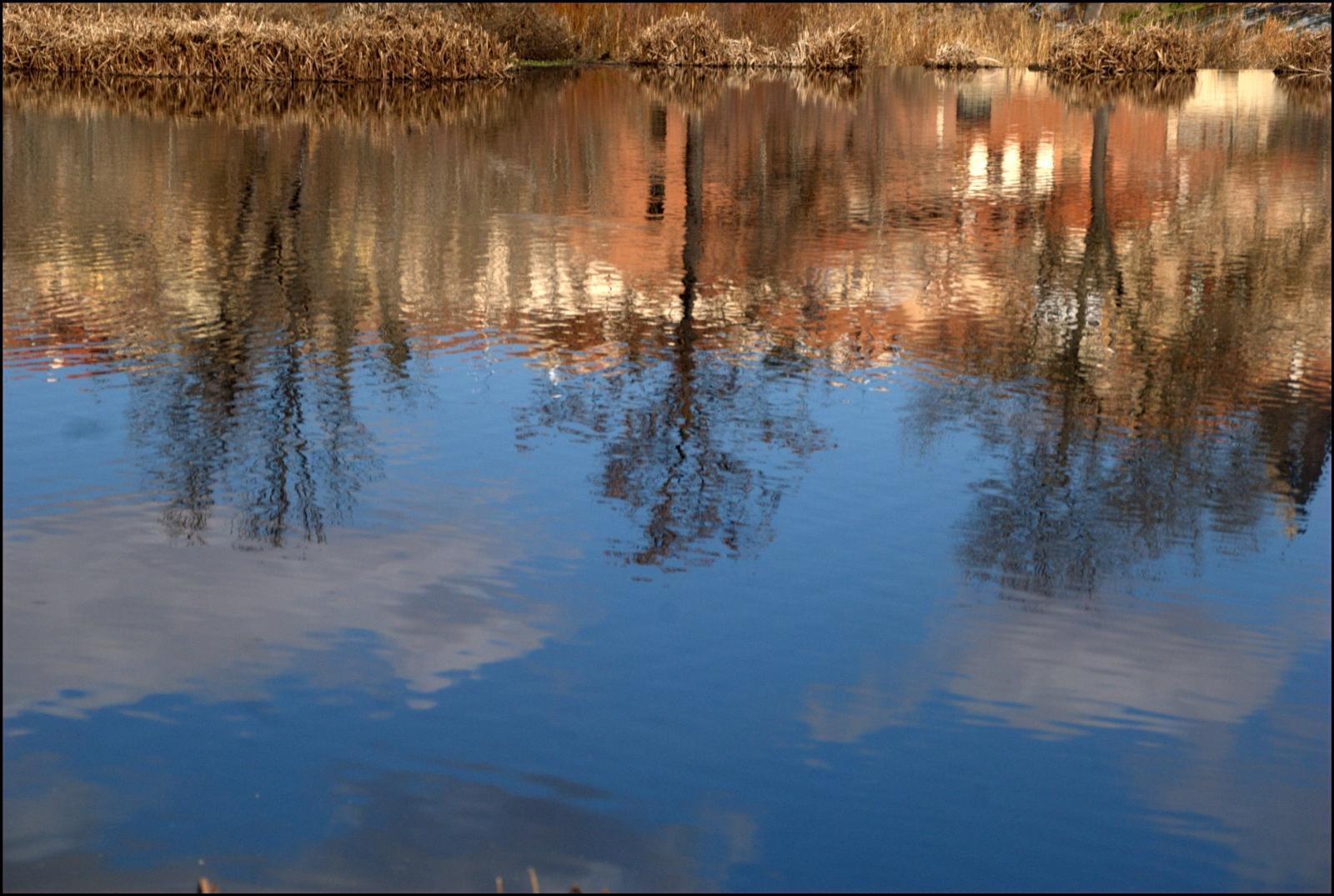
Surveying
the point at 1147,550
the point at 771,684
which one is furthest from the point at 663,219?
the point at 771,684

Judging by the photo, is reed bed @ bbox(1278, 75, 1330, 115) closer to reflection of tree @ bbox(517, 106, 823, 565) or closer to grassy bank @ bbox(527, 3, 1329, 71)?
grassy bank @ bbox(527, 3, 1329, 71)

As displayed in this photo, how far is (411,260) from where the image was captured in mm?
13312

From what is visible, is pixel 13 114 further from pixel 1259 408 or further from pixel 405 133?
pixel 1259 408

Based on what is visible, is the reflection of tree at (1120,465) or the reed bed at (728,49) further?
the reed bed at (728,49)

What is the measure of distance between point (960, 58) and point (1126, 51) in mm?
4422

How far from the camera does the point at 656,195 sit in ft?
58.2

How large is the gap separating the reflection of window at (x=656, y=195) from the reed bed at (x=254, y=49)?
51.8 ft

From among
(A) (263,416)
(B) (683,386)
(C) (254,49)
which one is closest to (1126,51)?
(C) (254,49)

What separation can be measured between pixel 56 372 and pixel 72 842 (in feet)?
18.8

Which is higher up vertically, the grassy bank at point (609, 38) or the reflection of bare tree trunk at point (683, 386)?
the grassy bank at point (609, 38)

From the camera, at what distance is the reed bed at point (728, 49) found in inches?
1550

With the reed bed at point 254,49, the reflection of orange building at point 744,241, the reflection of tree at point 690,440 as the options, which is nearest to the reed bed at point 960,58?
the reed bed at point 254,49

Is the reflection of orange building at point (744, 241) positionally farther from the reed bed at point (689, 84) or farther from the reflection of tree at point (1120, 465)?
the reed bed at point (689, 84)

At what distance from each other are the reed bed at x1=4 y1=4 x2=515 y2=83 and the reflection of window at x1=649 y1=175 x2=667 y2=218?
51.8 ft
